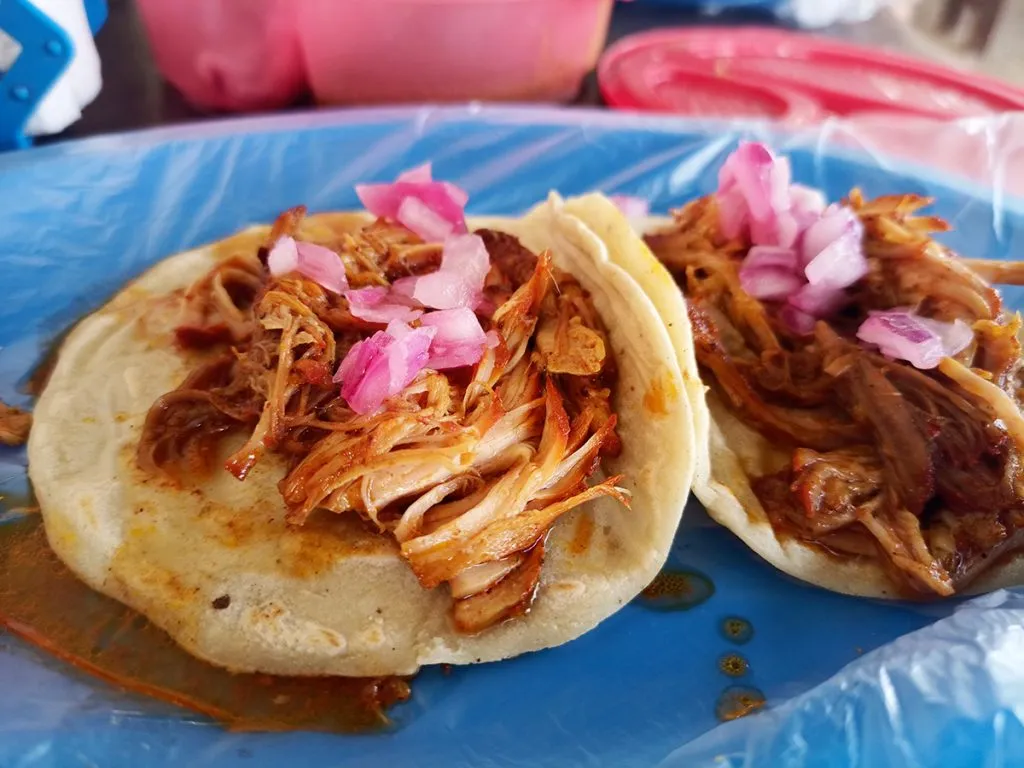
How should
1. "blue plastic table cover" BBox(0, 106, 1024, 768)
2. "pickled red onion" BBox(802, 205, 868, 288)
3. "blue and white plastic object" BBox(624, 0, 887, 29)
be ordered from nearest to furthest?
"blue plastic table cover" BBox(0, 106, 1024, 768) < "pickled red onion" BBox(802, 205, 868, 288) < "blue and white plastic object" BBox(624, 0, 887, 29)

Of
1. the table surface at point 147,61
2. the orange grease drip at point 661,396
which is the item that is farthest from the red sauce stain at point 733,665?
the table surface at point 147,61

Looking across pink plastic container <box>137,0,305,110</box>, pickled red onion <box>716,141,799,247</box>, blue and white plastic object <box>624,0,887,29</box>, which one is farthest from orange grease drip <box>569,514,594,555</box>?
blue and white plastic object <box>624,0,887,29</box>

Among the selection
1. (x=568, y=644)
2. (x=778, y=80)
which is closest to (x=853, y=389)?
(x=568, y=644)

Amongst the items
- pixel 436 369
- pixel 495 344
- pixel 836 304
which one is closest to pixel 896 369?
pixel 836 304

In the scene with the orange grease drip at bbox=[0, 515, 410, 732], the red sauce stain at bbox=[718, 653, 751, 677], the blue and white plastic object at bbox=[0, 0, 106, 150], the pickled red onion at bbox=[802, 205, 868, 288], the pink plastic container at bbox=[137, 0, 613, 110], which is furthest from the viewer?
the pink plastic container at bbox=[137, 0, 613, 110]

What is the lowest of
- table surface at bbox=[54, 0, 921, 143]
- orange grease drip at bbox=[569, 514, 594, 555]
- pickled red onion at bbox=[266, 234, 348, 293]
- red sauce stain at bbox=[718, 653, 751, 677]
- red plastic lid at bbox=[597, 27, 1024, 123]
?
red sauce stain at bbox=[718, 653, 751, 677]

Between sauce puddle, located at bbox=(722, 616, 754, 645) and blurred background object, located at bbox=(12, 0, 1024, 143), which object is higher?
blurred background object, located at bbox=(12, 0, 1024, 143)

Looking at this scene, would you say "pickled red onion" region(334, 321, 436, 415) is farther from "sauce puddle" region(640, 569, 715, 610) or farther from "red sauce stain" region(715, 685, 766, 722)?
"red sauce stain" region(715, 685, 766, 722)
